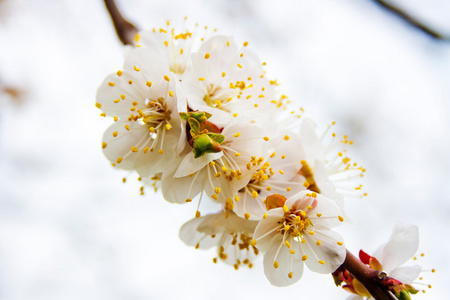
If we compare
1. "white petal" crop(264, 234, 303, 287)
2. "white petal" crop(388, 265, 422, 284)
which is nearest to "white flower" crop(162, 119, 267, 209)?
"white petal" crop(264, 234, 303, 287)

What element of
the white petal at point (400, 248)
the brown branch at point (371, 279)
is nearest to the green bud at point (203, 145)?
the brown branch at point (371, 279)

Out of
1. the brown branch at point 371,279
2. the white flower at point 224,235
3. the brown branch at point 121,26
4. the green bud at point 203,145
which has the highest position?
the brown branch at point 121,26

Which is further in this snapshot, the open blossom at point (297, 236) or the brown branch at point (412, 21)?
the brown branch at point (412, 21)

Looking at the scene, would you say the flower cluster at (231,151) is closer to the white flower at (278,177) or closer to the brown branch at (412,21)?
the white flower at (278,177)

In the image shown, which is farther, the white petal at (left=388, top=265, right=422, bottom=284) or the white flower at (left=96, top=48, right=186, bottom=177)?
the white flower at (left=96, top=48, right=186, bottom=177)

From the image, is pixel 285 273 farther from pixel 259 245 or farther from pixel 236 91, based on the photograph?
pixel 236 91

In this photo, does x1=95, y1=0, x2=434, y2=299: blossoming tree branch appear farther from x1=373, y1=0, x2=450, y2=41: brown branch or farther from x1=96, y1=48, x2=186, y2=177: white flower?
x1=373, y1=0, x2=450, y2=41: brown branch
